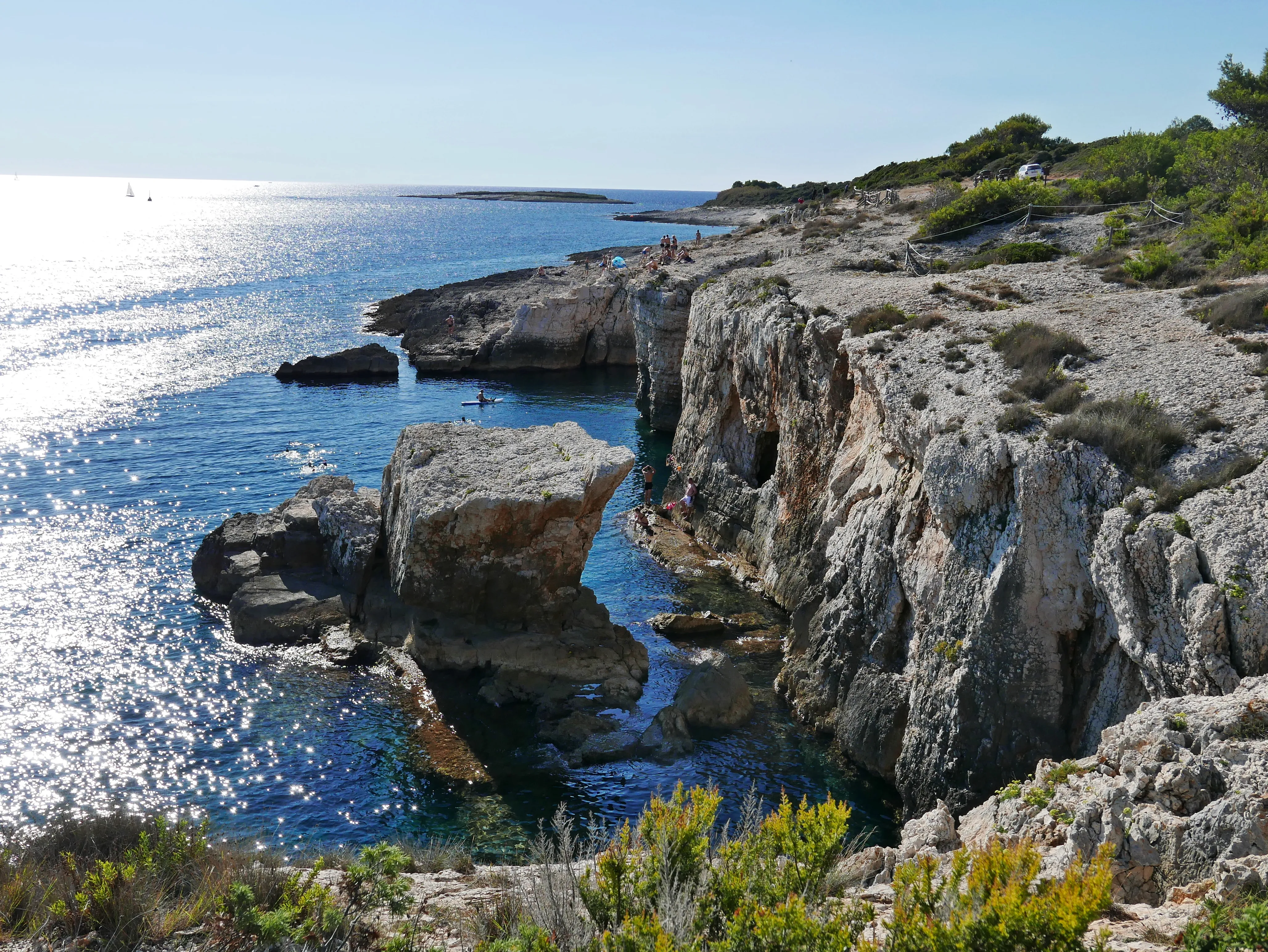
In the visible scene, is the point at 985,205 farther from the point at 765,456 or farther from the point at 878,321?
the point at 878,321

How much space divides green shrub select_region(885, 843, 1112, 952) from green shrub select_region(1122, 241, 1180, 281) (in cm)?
2497

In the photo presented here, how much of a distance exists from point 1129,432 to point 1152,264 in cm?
1529

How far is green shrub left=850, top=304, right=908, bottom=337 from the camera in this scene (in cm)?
2594

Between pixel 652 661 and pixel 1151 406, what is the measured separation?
14.1 metres

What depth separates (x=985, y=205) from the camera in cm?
4322

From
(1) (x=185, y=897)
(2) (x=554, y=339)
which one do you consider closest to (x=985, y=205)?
(2) (x=554, y=339)

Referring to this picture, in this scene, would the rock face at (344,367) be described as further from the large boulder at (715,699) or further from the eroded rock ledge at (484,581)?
the large boulder at (715,699)

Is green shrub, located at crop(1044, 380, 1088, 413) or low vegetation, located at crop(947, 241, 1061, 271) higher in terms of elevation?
low vegetation, located at crop(947, 241, 1061, 271)

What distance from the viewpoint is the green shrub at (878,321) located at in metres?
25.9

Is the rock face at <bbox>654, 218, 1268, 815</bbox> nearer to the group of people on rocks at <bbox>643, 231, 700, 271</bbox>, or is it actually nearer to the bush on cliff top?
the bush on cliff top

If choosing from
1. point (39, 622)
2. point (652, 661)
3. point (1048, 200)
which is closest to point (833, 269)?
point (1048, 200)

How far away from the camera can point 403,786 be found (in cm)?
1955

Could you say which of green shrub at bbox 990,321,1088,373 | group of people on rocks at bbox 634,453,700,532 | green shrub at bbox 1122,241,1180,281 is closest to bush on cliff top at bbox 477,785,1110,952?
green shrub at bbox 990,321,1088,373

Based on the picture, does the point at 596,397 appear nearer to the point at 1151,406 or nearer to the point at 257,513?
the point at 257,513
